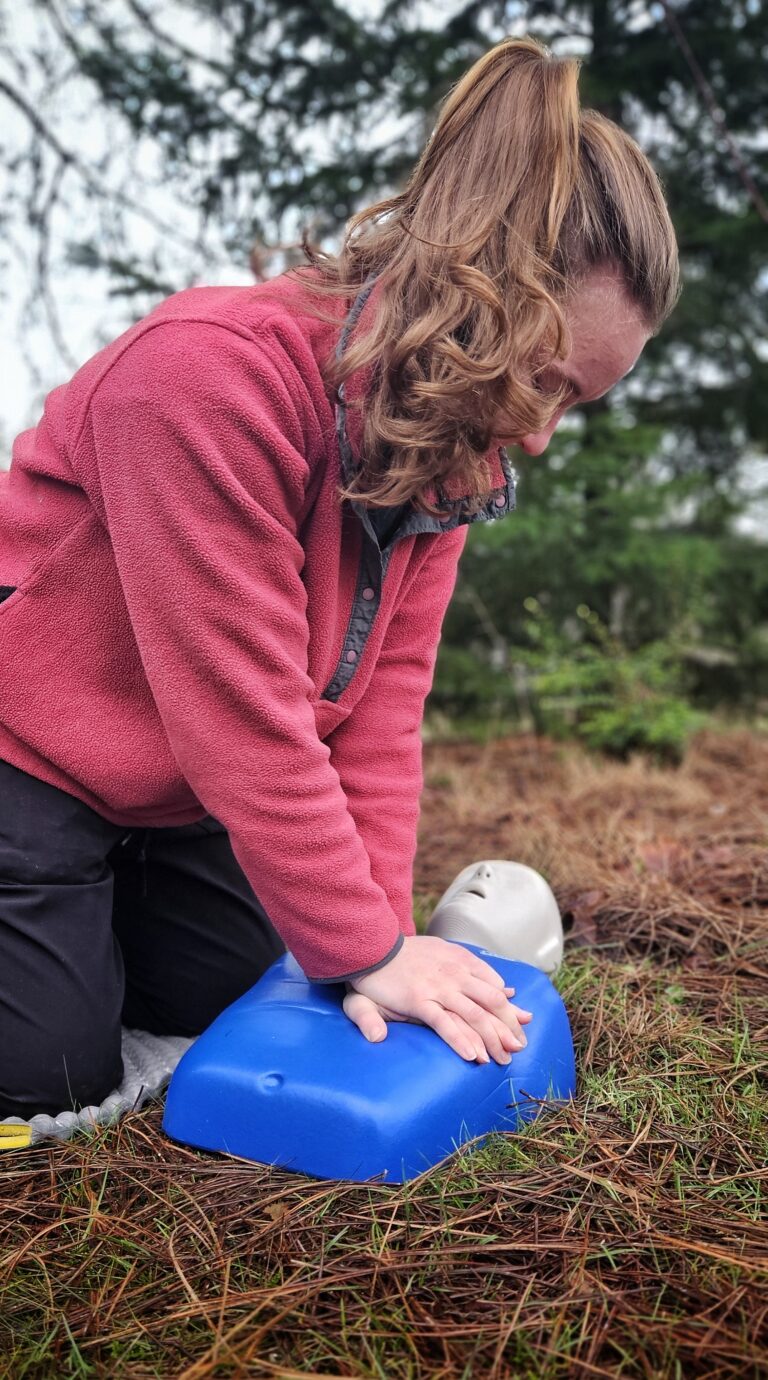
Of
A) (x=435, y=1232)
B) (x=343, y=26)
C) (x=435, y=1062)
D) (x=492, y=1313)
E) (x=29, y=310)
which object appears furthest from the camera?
(x=29, y=310)

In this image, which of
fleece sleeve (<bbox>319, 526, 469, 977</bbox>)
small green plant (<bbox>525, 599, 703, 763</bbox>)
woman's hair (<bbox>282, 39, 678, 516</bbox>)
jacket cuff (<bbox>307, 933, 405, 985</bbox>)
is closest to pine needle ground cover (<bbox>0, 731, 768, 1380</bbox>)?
jacket cuff (<bbox>307, 933, 405, 985</bbox>)

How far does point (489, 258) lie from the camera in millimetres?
1248

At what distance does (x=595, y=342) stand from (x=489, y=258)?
0.19 meters

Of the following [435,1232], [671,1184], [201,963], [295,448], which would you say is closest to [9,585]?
[295,448]

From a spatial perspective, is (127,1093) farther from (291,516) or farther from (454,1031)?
(291,516)

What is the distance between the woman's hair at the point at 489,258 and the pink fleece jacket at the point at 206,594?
0.29 ft

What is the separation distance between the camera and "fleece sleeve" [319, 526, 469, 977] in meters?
1.65

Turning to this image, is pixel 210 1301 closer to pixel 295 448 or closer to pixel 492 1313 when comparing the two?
pixel 492 1313

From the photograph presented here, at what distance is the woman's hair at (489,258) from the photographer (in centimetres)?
123

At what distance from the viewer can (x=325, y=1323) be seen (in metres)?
0.97

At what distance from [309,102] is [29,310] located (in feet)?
5.56

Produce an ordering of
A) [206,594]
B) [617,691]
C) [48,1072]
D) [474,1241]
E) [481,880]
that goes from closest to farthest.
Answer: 1. [474,1241]
2. [206,594]
3. [48,1072]
4. [481,880]
5. [617,691]

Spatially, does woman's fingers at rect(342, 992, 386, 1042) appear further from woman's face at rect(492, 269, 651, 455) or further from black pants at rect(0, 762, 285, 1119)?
woman's face at rect(492, 269, 651, 455)

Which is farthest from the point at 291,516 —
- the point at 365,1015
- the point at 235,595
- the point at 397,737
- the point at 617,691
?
the point at 617,691
